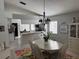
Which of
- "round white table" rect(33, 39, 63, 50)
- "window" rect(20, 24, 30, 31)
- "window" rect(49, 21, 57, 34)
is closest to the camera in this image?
"round white table" rect(33, 39, 63, 50)

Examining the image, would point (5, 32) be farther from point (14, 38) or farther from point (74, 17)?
point (74, 17)

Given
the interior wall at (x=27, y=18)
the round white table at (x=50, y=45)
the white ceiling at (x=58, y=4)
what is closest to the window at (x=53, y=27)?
the interior wall at (x=27, y=18)

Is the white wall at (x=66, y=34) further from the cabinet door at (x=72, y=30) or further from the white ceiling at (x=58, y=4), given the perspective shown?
the white ceiling at (x=58, y=4)

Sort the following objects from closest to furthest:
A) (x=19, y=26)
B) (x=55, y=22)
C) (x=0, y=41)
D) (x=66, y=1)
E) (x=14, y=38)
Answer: (x=0, y=41), (x=66, y=1), (x=14, y=38), (x=19, y=26), (x=55, y=22)

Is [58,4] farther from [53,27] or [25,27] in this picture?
[25,27]

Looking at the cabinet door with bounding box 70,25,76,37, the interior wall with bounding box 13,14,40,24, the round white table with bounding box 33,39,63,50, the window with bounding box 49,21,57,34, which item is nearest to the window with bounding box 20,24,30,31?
the interior wall with bounding box 13,14,40,24

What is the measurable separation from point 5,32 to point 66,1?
9.95 ft

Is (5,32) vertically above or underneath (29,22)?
underneath

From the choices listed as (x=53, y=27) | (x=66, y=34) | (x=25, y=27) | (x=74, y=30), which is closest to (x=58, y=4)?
(x=74, y=30)

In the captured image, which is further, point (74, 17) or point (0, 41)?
point (74, 17)

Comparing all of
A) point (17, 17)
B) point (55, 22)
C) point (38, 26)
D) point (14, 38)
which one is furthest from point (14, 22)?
point (55, 22)

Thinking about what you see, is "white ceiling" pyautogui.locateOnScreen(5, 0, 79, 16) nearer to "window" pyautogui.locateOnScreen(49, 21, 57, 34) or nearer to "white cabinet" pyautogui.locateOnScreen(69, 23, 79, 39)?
"white cabinet" pyautogui.locateOnScreen(69, 23, 79, 39)

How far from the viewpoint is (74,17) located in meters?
6.14

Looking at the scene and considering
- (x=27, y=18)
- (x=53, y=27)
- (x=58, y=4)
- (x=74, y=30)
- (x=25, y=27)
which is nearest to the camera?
(x=58, y=4)
